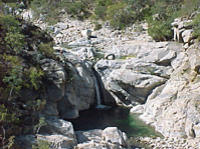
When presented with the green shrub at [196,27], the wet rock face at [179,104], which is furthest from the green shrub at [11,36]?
the green shrub at [196,27]

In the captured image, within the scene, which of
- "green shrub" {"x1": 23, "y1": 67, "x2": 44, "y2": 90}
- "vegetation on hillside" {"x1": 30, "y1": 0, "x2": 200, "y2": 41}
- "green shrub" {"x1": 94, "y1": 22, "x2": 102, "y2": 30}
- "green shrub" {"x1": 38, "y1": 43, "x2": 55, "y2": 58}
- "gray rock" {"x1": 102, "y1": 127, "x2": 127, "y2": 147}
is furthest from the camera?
"green shrub" {"x1": 94, "y1": 22, "x2": 102, "y2": 30}

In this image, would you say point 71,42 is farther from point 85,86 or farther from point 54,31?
point 85,86

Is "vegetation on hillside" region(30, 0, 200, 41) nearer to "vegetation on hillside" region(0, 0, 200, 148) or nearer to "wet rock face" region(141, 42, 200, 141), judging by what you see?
"vegetation on hillside" region(0, 0, 200, 148)

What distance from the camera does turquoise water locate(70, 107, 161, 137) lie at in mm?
16953

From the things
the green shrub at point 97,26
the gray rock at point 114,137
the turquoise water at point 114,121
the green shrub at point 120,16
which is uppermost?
the green shrub at point 120,16

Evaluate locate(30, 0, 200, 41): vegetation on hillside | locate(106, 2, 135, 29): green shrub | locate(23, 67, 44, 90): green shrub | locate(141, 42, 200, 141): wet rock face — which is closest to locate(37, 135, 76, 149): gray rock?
locate(23, 67, 44, 90): green shrub

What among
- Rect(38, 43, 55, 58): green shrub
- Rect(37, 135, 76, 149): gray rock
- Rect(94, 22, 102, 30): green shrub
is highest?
Rect(94, 22, 102, 30): green shrub

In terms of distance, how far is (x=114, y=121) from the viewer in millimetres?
18922

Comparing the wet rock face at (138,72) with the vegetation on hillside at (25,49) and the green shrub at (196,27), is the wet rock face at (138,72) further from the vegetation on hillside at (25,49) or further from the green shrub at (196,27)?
the vegetation on hillside at (25,49)

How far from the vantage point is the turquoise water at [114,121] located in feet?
55.6

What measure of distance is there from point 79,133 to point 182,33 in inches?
466

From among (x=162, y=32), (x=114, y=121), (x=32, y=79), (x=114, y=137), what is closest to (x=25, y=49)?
(x=32, y=79)

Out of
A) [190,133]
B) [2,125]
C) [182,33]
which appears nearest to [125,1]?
[182,33]

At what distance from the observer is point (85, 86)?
21.8 meters
